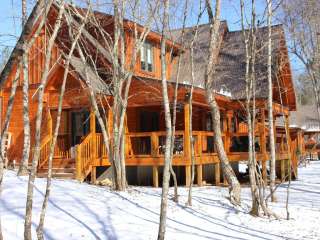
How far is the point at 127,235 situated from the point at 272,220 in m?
4.62

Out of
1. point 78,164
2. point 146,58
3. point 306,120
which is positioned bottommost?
point 78,164

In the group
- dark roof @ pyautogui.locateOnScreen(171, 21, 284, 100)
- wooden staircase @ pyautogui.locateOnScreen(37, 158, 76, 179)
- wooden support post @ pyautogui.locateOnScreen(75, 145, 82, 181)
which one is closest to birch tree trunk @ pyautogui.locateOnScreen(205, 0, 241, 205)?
dark roof @ pyautogui.locateOnScreen(171, 21, 284, 100)

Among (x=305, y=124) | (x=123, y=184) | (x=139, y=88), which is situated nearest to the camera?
(x=123, y=184)

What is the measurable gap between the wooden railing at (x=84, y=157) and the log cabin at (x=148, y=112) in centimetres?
3

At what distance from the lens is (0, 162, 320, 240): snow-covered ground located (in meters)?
8.42

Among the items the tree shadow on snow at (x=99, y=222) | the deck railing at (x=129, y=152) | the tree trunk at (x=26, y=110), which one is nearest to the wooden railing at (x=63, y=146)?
the deck railing at (x=129, y=152)

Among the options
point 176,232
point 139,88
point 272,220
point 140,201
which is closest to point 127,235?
point 176,232

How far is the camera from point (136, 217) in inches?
387

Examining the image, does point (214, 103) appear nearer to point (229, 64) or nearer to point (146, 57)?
point (146, 57)

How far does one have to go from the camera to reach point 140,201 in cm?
1192

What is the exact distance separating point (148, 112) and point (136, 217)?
1231 centimetres

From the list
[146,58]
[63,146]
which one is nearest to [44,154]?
[63,146]

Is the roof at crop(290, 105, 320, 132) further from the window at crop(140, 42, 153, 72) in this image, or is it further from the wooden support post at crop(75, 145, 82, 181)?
the wooden support post at crop(75, 145, 82, 181)

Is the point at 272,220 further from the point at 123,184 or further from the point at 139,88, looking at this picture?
the point at 139,88
